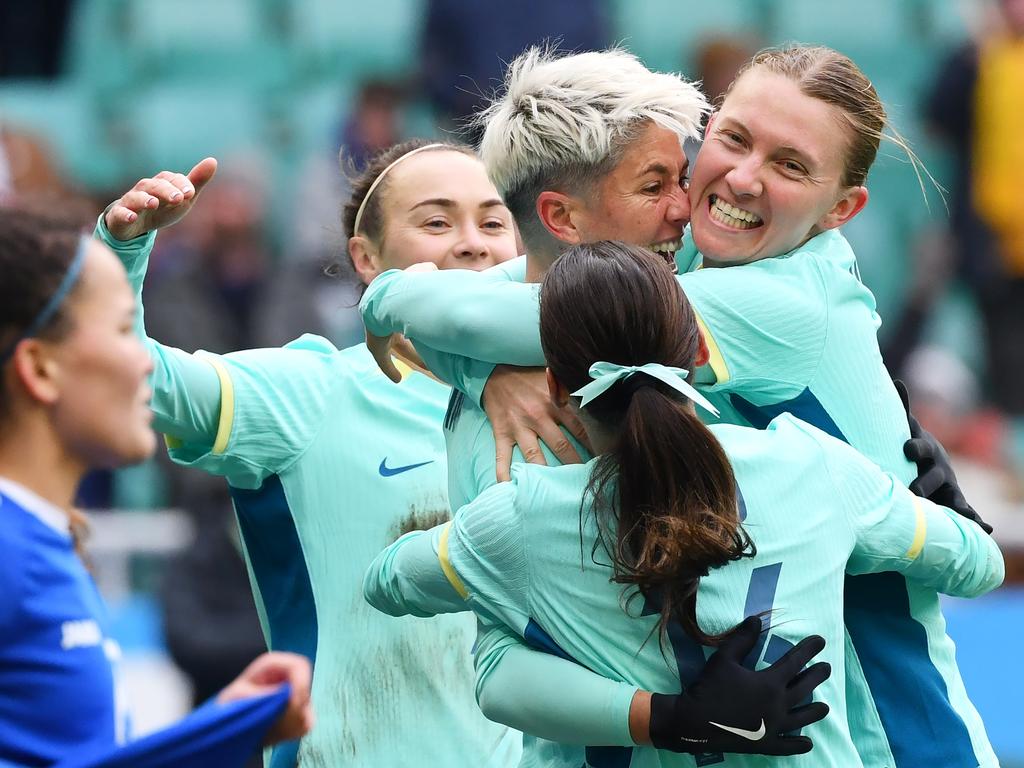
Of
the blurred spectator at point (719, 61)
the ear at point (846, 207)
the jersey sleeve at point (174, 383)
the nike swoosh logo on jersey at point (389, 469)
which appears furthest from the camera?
the blurred spectator at point (719, 61)

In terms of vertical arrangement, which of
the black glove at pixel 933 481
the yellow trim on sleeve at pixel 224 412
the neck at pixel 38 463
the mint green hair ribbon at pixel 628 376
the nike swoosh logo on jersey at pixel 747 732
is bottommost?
the yellow trim on sleeve at pixel 224 412

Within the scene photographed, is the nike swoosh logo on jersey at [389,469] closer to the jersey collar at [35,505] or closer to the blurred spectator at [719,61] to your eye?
the jersey collar at [35,505]

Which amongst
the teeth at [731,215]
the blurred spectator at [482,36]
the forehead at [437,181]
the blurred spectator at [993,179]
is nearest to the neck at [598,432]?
the teeth at [731,215]

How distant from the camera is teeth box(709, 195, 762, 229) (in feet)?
9.48

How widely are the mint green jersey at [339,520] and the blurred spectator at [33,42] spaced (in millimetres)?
6804

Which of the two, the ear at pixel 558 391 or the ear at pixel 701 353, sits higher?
the ear at pixel 701 353

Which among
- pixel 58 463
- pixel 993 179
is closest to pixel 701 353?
pixel 58 463

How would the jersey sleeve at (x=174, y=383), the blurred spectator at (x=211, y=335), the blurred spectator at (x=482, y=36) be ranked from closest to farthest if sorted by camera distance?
the jersey sleeve at (x=174, y=383), the blurred spectator at (x=211, y=335), the blurred spectator at (x=482, y=36)

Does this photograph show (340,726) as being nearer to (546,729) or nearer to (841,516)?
(546,729)

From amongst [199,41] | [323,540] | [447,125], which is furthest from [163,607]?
[199,41]

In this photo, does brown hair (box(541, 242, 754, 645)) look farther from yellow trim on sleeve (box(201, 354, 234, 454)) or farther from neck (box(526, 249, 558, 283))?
yellow trim on sleeve (box(201, 354, 234, 454))

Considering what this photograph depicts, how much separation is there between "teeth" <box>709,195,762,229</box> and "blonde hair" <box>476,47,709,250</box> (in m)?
0.13

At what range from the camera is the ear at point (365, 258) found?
12.0ft

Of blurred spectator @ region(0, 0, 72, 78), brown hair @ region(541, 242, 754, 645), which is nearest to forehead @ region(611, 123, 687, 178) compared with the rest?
brown hair @ region(541, 242, 754, 645)
